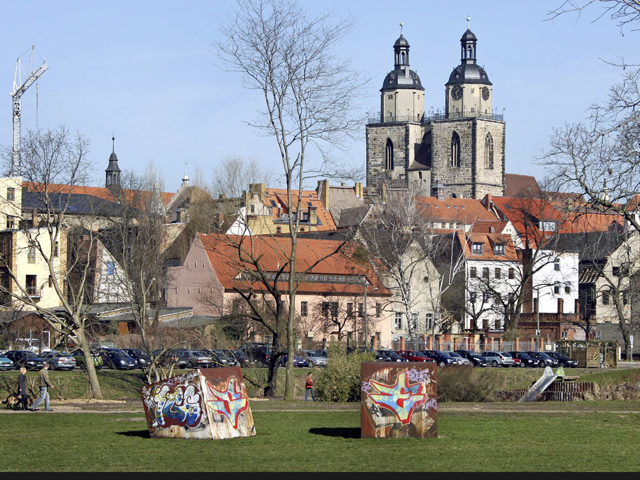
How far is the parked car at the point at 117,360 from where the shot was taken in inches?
2199

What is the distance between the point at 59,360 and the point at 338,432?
34.7 m

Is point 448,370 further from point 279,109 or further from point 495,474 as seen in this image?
point 495,474

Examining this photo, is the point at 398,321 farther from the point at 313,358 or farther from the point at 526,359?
the point at 313,358

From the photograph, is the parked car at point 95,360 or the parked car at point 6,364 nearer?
the parked car at point 6,364

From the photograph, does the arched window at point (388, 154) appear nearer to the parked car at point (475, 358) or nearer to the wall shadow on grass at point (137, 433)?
the parked car at point (475, 358)

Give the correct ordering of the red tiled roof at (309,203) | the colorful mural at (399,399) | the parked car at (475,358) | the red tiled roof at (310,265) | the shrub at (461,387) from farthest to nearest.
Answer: the red tiled roof at (309,203) < the red tiled roof at (310,265) < the parked car at (475,358) < the shrub at (461,387) < the colorful mural at (399,399)

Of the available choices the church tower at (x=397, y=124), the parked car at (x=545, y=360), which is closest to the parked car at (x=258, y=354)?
the parked car at (x=545, y=360)

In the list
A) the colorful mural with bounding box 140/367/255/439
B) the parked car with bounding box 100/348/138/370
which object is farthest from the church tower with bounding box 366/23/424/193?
the colorful mural with bounding box 140/367/255/439

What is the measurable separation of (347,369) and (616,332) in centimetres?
5766

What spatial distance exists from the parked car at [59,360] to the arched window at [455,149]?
4716 inches

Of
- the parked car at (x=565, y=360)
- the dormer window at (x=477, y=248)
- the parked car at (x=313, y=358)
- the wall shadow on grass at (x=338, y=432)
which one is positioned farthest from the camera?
the dormer window at (x=477, y=248)

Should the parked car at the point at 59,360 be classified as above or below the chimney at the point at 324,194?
below

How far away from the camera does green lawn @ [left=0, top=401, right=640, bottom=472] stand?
1753cm

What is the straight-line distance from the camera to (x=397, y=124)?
174500 mm
